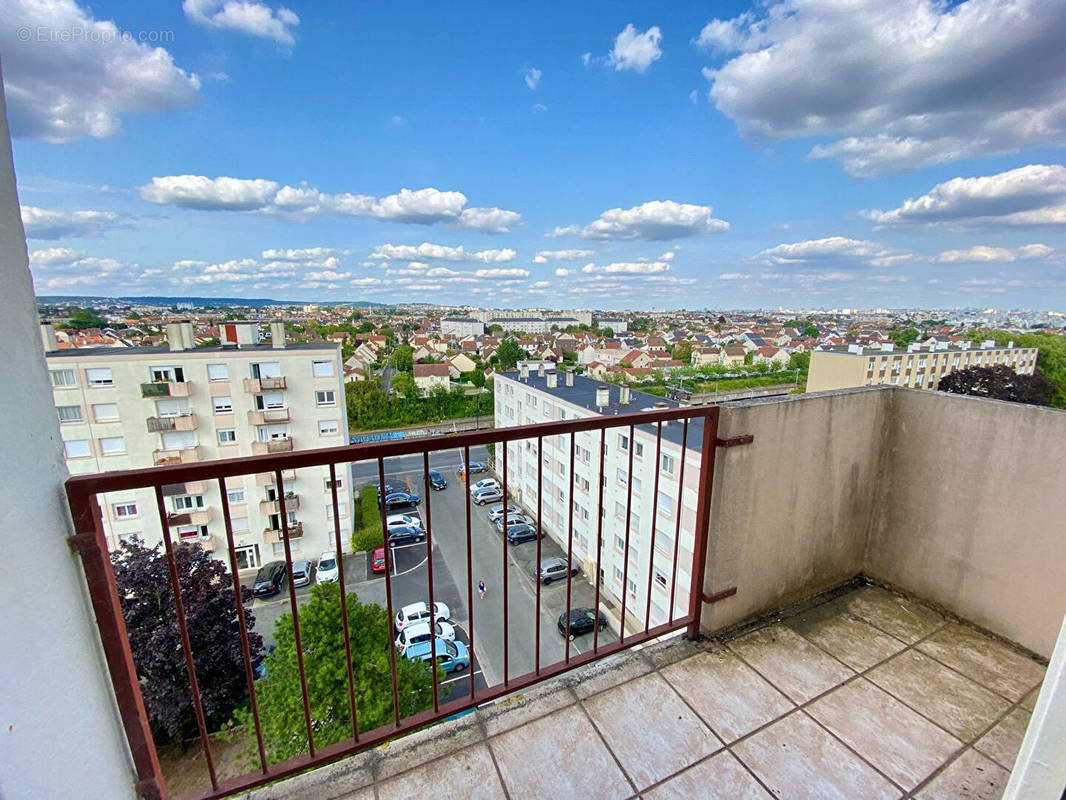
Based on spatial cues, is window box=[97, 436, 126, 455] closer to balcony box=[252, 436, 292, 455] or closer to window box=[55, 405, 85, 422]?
window box=[55, 405, 85, 422]

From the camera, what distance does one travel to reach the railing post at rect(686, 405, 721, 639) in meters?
1.99

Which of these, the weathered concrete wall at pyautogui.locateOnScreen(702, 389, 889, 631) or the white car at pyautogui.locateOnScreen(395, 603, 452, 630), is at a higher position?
the weathered concrete wall at pyautogui.locateOnScreen(702, 389, 889, 631)

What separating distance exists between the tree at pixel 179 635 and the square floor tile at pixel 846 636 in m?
8.35

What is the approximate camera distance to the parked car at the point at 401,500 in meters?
18.2

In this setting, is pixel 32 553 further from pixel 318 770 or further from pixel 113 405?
pixel 113 405

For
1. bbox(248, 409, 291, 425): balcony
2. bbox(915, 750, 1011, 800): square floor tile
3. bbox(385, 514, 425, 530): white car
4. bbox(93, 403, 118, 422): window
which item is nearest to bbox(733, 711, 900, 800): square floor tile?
bbox(915, 750, 1011, 800): square floor tile

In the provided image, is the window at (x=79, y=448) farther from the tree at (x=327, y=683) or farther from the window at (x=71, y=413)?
the tree at (x=327, y=683)

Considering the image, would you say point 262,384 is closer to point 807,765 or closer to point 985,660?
point 807,765

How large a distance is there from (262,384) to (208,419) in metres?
1.99

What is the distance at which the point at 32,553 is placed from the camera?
3.01ft

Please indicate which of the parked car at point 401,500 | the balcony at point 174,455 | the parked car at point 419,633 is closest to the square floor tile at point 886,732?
the parked car at point 419,633

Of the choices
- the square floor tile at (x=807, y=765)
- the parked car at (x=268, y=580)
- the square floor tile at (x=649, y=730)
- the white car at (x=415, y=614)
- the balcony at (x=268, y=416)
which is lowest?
the parked car at (x=268, y=580)

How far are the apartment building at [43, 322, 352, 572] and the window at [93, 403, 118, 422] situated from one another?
0.8 inches

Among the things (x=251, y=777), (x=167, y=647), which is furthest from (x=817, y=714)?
(x=167, y=647)
